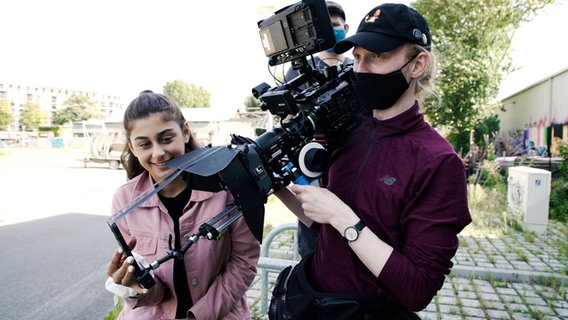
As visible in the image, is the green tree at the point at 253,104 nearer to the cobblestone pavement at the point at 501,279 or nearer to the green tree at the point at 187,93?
the cobblestone pavement at the point at 501,279

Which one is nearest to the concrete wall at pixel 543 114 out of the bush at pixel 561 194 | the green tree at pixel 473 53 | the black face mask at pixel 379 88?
the green tree at pixel 473 53

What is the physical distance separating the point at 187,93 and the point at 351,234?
6583cm

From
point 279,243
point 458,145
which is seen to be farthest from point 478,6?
point 279,243

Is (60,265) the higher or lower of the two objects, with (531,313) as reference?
higher

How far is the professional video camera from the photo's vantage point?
1324 millimetres

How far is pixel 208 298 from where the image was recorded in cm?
188

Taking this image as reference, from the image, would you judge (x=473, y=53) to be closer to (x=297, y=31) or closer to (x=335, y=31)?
(x=335, y=31)

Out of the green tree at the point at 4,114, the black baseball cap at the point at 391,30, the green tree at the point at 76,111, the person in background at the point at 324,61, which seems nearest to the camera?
the black baseball cap at the point at 391,30

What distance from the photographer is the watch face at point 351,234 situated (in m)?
1.27

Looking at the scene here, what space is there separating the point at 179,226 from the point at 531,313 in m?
3.95

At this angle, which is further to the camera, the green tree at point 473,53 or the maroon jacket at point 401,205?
the green tree at point 473,53

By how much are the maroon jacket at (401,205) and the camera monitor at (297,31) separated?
392mm

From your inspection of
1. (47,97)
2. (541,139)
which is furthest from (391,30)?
(47,97)

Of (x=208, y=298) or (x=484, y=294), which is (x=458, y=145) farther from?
(x=208, y=298)
